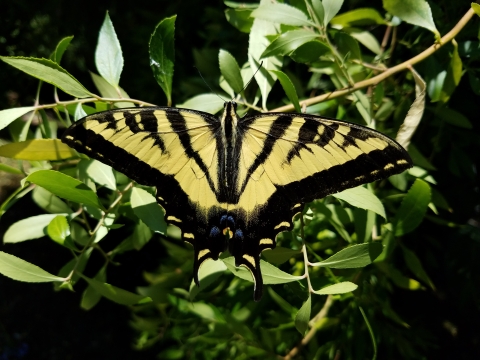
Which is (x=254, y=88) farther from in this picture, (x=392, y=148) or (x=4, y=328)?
(x=4, y=328)

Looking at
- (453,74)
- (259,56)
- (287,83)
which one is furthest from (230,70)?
(453,74)

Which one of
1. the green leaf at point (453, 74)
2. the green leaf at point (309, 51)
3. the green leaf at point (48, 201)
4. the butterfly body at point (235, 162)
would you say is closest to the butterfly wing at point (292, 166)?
the butterfly body at point (235, 162)

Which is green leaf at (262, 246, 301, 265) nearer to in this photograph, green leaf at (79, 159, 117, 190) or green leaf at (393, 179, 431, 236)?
green leaf at (393, 179, 431, 236)

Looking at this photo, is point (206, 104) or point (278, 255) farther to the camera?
point (206, 104)

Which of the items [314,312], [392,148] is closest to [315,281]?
[314,312]

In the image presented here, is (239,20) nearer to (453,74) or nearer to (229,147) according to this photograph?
(229,147)

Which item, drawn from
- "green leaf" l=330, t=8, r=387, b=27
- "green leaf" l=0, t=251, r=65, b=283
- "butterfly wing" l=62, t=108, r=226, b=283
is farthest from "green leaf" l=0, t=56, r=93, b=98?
"green leaf" l=330, t=8, r=387, b=27
